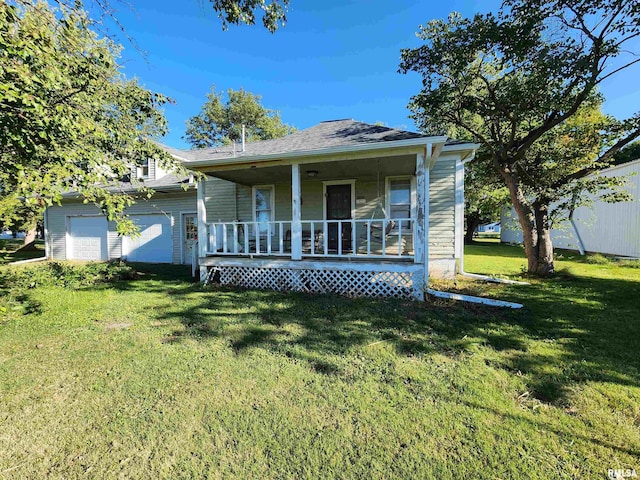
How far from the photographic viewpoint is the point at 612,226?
1229 cm

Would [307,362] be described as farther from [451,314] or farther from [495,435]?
[451,314]

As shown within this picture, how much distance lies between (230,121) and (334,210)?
839 inches

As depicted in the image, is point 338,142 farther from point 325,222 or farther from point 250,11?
point 250,11

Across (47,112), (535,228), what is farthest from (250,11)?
(535,228)

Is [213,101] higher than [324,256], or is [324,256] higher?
[213,101]

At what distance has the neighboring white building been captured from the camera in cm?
1102

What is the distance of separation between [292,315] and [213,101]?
26435 mm

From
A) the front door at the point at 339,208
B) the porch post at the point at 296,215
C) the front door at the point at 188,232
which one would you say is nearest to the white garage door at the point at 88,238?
the front door at the point at 188,232

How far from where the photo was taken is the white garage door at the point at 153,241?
12.1m

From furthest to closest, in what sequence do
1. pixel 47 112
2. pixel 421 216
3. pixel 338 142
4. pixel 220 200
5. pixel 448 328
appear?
1. pixel 220 200
2. pixel 338 142
3. pixel 421 216
4. pixel 448 328
5. pixel 47 112

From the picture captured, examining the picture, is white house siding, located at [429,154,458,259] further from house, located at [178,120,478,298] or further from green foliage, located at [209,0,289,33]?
green foliage, located at [209,0,289,33]

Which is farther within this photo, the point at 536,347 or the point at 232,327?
the point at 232,327

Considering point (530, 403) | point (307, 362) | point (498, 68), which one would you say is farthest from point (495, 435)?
point (498, 68)

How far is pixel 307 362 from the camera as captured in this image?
3.28 metres
